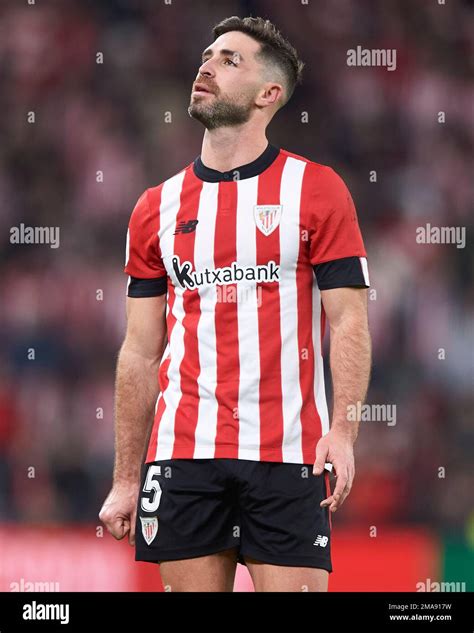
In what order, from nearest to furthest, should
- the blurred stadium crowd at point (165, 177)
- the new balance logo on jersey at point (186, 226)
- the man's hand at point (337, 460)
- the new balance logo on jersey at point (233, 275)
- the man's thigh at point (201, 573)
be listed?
the man's hand at point (337, 460)
the man's thigh at point (201, 573)
the new balance logo on jersey at point (233, 275)
the new balance logo on jersey at point (186, 226)
the blurred stadium crowd at point (165, 177)

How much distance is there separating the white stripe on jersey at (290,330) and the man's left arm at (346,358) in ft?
0.33

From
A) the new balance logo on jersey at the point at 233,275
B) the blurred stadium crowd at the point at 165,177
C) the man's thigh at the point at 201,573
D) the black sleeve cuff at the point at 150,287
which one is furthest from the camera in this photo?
the blurred stadium crowd at the point at 165,177

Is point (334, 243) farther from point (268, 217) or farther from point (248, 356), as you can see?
point (248, 356)

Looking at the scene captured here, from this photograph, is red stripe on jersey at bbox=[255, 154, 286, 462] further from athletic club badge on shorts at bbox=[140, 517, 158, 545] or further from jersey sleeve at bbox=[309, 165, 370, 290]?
athletic club badge on shorts at bbox=[140, 517, 158, 545]

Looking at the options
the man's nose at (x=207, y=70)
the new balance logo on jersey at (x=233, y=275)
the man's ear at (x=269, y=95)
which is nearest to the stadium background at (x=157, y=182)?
the new balance logo on jersey at (x=233, y=275)

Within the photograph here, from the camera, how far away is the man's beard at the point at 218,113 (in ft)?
11.0

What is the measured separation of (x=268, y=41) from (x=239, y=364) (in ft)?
3.38

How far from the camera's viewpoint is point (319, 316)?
3.27 meters

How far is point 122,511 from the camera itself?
131 inches

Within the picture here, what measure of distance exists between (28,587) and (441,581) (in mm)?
1981

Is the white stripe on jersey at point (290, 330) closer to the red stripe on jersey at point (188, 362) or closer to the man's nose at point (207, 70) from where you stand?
the red stripe on jersey at point (188, 362)

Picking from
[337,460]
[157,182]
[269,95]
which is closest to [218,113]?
[269,95]

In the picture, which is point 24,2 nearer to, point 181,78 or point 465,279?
point 181,78

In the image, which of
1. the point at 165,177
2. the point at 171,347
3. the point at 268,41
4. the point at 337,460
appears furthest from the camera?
the point at 165,177
